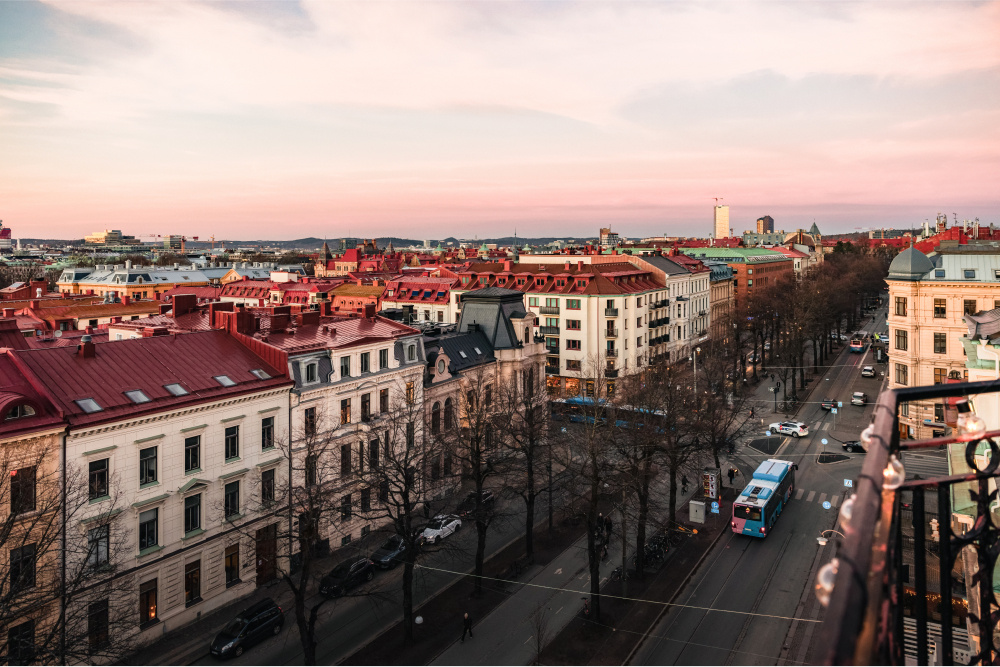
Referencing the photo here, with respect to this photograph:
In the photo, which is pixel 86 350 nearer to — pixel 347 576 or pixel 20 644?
pixel 20 644

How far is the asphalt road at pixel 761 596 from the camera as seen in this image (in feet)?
93.6

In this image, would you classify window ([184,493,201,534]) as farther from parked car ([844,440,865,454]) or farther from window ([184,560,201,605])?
parked car ([844,440,865,454])

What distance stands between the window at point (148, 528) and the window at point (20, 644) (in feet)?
15.2

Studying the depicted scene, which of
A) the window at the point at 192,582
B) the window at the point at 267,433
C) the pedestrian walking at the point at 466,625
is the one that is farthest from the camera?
the window at the point at 267,433

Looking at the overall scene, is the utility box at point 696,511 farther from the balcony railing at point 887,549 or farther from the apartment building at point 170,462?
the balcony railing at point 887,549

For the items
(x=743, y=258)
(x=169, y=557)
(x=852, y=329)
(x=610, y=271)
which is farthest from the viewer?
(x=743, y=258)

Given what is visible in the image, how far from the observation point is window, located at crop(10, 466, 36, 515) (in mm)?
24391

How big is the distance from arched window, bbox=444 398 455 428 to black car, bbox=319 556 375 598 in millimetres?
13337

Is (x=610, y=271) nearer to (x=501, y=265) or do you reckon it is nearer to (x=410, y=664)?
(x=501, y=265)

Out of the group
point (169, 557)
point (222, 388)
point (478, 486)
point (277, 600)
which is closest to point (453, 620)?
point (478, 486)

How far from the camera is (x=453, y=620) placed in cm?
3139

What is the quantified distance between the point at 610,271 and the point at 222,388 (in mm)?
57256

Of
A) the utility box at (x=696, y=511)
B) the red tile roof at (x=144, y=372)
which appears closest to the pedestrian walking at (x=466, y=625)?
the red tile roof at (x=144, y=372)

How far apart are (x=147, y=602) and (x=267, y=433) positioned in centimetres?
916
